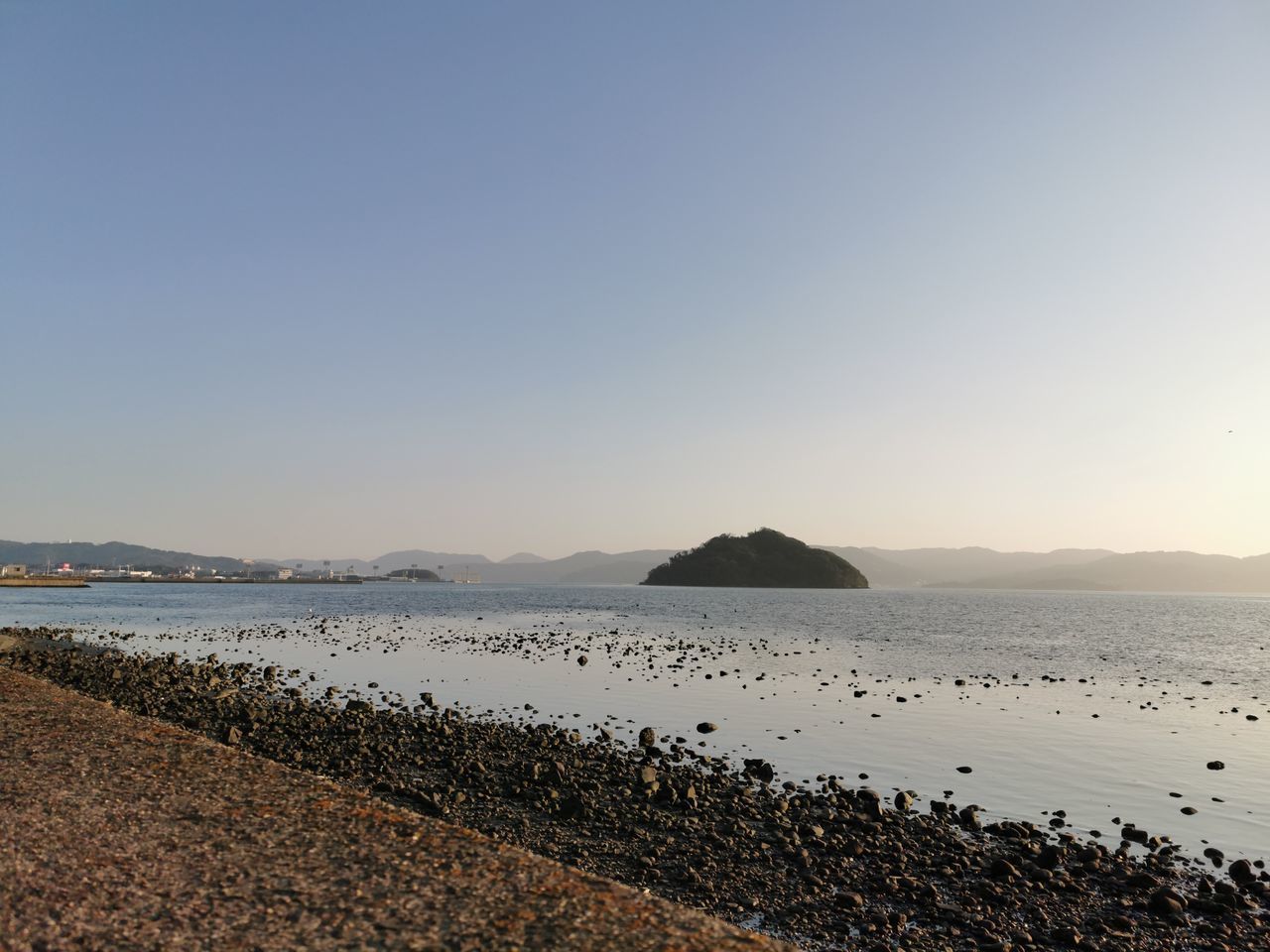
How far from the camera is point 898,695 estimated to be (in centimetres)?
3531

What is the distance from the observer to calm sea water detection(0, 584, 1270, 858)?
67.9 ft

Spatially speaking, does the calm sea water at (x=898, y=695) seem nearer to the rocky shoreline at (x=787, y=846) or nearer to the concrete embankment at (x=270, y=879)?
the rocky shoreline at (x=787, y=846)

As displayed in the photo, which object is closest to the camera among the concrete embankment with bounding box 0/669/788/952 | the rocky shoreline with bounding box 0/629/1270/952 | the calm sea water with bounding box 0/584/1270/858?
the concrete embankment with bounding box 0/669/788/952

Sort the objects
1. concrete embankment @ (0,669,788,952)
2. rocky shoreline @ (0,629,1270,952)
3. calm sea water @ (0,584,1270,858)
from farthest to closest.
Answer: calm sea water @ (0,584,1270,858)
rocky shoreline @ (0,629,1270,952)
concrete embankment @ (0,669,788,952)

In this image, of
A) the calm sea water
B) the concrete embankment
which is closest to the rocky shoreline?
the calm sea water

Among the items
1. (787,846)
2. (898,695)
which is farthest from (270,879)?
(898,695)

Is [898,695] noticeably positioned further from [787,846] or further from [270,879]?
[270,879]

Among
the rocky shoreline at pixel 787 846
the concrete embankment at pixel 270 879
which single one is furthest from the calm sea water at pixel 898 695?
the concrete embankment at pixel 270 879

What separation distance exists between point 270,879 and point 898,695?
3096cm

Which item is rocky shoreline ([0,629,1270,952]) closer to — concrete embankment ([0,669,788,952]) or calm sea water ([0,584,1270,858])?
calm sea water ([0,584,1270,858])

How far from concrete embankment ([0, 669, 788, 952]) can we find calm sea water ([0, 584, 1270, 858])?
40.6 ft

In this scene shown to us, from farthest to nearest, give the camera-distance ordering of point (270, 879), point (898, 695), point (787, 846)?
point (898, 695), point (787, 846), point (270, 879)

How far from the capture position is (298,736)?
882 inches

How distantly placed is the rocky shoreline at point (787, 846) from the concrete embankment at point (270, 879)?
3519 millimetres
